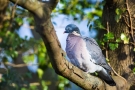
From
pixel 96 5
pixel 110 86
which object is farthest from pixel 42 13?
pixel 96 5

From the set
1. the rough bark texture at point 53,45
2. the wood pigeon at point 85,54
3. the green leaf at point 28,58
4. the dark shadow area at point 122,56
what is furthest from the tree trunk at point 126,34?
the green leaf at point 28,58

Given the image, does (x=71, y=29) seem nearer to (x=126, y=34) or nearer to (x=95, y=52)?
(x=95, y=52)

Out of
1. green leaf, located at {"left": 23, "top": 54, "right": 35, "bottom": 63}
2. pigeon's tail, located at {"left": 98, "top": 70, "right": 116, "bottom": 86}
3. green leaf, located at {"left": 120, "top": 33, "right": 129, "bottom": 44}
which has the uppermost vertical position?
green leaf, located at {"left": 120, "top": 33, "right": 129, "bottom": 44}

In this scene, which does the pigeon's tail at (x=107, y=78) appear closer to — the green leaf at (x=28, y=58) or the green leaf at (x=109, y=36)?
the green leaf at (x=109, y=36)

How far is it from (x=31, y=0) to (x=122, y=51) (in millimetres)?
1307

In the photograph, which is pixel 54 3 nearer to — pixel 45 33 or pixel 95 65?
pixel 45 33

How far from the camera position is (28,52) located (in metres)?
4.96

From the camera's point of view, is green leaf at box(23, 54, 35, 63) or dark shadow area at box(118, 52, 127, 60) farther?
green leaf at box(23, 54, 35, 63)

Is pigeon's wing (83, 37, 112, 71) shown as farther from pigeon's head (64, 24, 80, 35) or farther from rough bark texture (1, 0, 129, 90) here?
rough bark texture (1, 0, 129, 90)

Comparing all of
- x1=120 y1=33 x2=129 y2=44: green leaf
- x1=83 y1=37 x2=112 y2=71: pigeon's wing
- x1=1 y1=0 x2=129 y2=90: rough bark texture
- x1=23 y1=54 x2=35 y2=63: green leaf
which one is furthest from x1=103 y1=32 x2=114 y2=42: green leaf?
x1=23 y1=54 x2=35 y2=63: green leaf

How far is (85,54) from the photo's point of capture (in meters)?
2.73

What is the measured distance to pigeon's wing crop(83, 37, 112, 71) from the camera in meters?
2.74

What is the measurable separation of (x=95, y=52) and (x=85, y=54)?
0.26 feet

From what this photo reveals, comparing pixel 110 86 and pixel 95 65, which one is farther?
pixel 95 65
